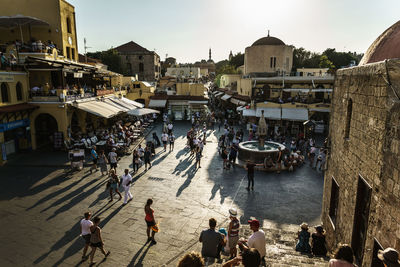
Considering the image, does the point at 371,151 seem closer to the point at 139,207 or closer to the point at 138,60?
the point at 139,207

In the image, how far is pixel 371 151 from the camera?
4953 millimetres

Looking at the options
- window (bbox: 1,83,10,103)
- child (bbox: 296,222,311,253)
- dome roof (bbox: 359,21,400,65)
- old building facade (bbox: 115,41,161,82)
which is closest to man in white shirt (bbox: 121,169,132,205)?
child (bbox: 296,222,311,253)

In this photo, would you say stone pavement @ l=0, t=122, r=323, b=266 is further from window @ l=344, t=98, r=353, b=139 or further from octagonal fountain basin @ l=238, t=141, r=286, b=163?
window @ l=344, t=98, r=353, b=139

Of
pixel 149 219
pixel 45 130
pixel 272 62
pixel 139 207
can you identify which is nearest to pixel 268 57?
pixel 272 62

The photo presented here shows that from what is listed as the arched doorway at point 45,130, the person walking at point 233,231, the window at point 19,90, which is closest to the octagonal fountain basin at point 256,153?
the person walking at point 233,231

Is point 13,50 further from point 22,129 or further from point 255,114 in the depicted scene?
point 255,114

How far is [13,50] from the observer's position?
53.7 feet

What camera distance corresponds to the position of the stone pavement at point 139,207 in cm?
728

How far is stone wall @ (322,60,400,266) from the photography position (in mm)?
4121

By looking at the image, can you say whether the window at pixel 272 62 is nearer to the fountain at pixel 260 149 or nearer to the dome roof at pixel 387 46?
the fountain at pixel 260 149

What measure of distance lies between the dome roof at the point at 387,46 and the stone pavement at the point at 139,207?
5.61 meters

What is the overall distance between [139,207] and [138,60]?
159 feet

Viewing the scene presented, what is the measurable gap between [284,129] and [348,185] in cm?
1778

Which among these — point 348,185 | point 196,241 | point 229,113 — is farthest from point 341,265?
point 229,113
